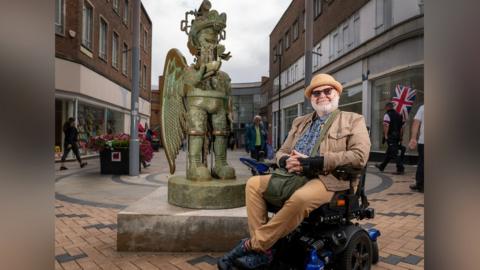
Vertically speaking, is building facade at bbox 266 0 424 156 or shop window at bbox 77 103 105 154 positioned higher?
building facade at bbox 266 0 424 156

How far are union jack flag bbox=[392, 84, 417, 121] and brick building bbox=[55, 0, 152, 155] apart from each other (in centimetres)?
820

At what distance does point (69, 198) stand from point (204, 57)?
3.41 meters

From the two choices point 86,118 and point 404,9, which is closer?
point 404,9

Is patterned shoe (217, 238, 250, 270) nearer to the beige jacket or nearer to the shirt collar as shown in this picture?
the beige jacket

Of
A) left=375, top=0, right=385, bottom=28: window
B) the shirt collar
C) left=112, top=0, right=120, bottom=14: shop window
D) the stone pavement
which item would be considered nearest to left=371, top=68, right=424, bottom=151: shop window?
left=375, top=0, right=385, bottom=28: window

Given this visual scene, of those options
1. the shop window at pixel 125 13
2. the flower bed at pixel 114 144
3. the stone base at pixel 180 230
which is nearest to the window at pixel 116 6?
the shop window at pixel 125 13

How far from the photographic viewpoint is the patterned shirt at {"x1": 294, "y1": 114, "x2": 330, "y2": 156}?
2342mm

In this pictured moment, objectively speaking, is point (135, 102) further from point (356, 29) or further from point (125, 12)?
point (125, 12)

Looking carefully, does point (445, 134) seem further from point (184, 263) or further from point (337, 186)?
point (184, 263)

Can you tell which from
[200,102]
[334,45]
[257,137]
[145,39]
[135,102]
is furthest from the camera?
[145,39]

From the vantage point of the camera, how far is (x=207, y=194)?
286cm

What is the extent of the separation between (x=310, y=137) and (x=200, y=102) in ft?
3.94

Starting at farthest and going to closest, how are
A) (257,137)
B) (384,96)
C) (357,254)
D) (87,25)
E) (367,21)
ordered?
1. (87,25)
2. (367,21)
3. (384,96)
4. (257,137)
5. (357,254)

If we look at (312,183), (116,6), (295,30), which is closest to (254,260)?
(312,183)
